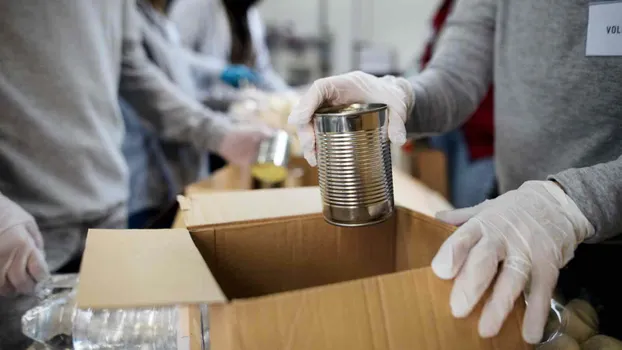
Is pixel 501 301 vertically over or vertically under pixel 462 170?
over

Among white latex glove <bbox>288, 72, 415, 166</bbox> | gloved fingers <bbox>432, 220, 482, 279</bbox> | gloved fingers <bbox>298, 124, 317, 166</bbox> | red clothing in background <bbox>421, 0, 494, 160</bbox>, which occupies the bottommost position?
red clothing in background <bbox>421, 0, 494, 160</bbox>

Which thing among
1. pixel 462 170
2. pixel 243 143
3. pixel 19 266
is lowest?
pixel 462 170

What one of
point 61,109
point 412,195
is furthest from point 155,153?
point 412,195

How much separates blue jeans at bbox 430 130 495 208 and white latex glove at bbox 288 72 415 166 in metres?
0.84

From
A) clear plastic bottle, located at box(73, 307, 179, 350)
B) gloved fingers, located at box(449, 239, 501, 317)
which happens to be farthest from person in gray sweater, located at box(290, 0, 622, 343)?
clear plastic bottle, located at box(73, 307, 179, 350)

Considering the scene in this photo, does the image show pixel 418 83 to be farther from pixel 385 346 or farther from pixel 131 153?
pixel 131 153

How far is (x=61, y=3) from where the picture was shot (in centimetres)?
101

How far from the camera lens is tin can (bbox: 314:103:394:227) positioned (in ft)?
1.96

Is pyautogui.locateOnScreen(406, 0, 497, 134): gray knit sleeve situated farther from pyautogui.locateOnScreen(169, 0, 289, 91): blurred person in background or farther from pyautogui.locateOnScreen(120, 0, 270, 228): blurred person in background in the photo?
pyautogui.locateOnScreen(169, 0, 289, 91): blurred person in background

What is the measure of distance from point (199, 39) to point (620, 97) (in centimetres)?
Result: 228

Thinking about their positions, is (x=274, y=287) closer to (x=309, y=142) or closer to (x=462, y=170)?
(x=309, y=142)

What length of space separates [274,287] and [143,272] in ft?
0.78

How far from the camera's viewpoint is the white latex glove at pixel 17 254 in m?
0.74

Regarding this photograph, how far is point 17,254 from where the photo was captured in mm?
749
